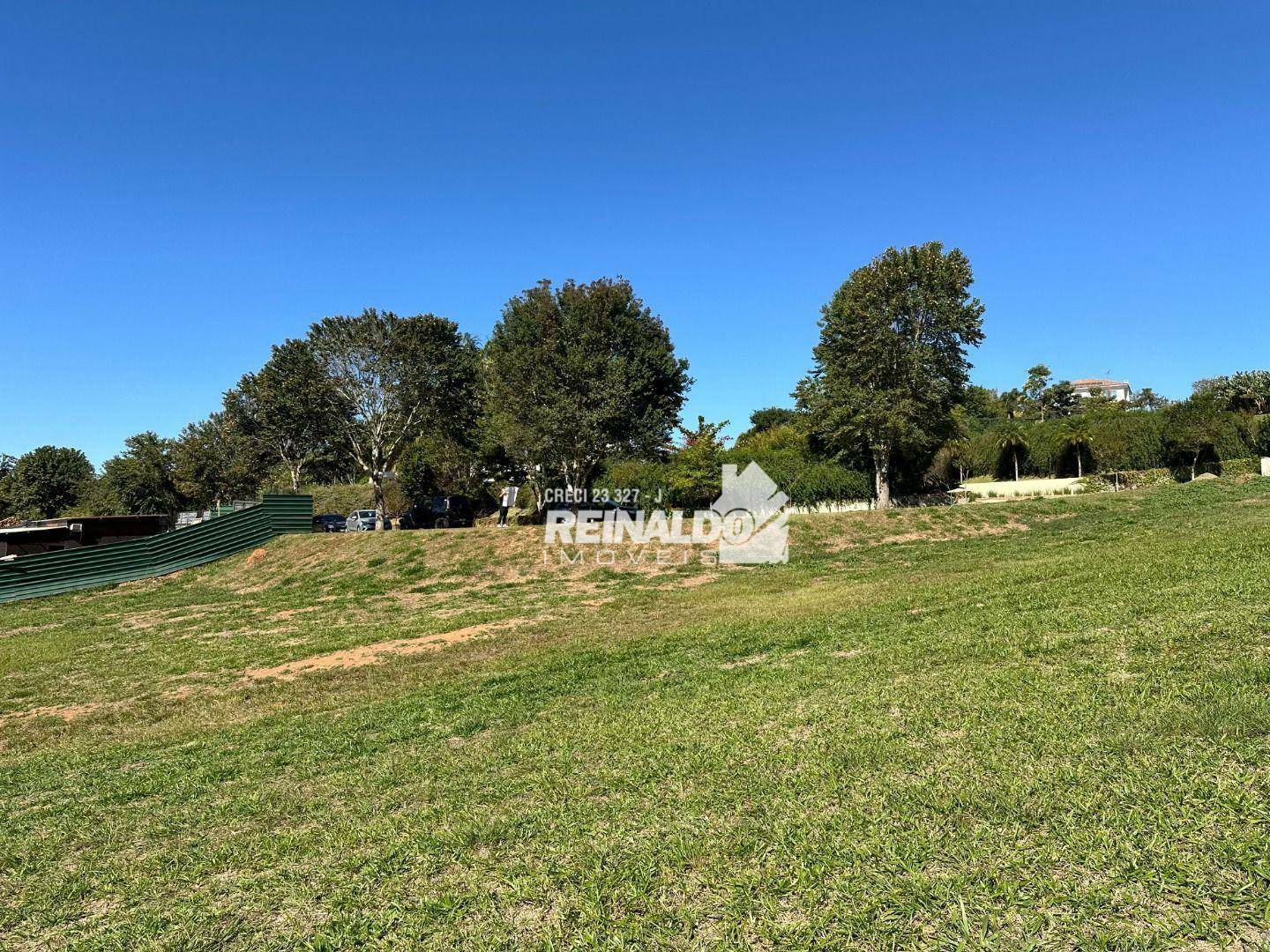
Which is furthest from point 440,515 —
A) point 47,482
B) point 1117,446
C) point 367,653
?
point 47,482

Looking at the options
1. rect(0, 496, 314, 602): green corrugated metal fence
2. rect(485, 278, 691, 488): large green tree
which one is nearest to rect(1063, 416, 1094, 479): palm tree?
rect(485, 278, 691, 488): large green tree

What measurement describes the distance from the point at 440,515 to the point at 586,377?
12.7 metres

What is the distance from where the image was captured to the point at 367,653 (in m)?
10.7

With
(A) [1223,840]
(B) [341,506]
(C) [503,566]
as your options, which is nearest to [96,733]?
(A) [1223,840]

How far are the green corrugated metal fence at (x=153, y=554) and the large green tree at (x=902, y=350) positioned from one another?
25.3 metres

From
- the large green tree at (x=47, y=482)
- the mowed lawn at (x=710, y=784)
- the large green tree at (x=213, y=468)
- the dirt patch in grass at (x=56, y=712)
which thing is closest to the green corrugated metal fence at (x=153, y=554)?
the mowed lawn at (x=710, y=784)

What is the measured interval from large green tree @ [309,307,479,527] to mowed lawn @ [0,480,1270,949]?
1077 inches

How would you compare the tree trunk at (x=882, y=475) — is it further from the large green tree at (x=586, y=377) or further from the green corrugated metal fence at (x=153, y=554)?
the green corrugated metal fence at (x=153, y=554)

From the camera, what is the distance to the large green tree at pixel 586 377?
27.0 m

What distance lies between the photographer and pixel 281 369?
38750mm

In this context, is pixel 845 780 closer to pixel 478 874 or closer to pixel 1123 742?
pixel 1123 742

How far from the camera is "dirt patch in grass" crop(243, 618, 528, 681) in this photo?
9.79 meters

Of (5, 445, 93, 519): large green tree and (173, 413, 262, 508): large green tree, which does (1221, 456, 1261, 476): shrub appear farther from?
(5, 445, 93, 519): large green tree

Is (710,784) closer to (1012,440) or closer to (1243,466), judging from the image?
(1243,466)
